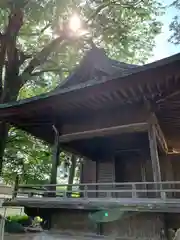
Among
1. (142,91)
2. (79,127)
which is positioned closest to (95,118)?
(79,127)

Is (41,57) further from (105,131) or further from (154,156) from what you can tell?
(154,156)

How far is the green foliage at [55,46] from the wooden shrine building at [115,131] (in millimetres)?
4793

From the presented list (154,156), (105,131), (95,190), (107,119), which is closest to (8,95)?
(107,119)

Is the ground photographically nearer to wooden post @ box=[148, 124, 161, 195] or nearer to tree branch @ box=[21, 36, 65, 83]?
wooden post @ box=[148, 124, 161, 195]

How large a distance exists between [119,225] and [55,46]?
11699mm

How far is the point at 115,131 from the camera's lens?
752 centimetres

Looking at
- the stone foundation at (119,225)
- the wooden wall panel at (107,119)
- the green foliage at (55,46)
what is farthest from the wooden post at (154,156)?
the green foliage at (55,46)

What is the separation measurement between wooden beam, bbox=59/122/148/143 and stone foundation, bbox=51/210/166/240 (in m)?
2.34

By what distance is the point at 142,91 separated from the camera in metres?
6.65

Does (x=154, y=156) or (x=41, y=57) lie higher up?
(x=41, y=57)

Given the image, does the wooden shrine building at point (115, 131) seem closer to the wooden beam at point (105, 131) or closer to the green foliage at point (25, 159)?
the wooden beam at point (105, 131)

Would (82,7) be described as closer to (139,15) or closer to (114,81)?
(139,15)

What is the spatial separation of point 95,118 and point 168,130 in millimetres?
3392

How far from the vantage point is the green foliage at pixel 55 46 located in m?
14.5
